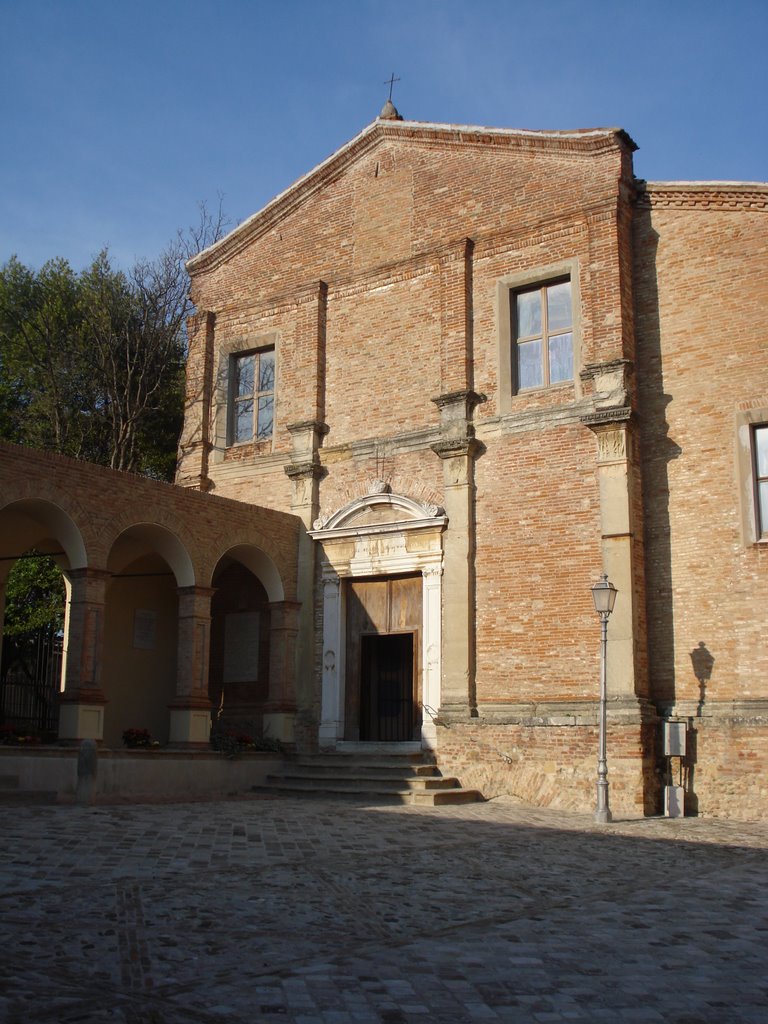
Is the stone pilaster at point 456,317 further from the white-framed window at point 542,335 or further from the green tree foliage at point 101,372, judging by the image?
the green tree foliage at point 101,372

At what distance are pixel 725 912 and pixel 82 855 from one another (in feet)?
16.7

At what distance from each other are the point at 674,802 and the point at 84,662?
8.08 metres

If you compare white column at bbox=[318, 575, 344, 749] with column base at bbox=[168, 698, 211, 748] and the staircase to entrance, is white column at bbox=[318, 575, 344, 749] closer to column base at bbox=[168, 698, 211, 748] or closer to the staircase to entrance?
the staircase to entrance

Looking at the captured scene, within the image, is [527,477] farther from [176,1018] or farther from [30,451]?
[176,1018]

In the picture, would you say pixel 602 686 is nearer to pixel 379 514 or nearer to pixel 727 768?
pixel 727 768

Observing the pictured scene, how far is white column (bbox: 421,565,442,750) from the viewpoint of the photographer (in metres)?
16.4

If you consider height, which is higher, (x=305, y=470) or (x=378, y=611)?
(x=305, y=470)

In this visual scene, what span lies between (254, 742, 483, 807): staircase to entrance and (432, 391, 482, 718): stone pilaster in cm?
97

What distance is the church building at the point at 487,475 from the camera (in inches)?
581

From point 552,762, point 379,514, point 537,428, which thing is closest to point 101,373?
point 379,514

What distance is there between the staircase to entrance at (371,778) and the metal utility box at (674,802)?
2.69 m

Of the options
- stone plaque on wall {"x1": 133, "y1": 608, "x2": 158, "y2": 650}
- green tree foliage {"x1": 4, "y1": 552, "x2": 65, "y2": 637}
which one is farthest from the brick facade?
green tree foliage {"x1": 4, "y1": 552, "x2": 65, "y2": 637}

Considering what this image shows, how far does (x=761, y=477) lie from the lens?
14.7 metres

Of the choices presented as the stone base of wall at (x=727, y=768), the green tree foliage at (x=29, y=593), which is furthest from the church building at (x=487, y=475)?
the green tree foliage at (x=29, y=593)
